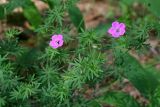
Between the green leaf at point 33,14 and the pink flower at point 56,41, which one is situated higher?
the green leaf at point 33,14

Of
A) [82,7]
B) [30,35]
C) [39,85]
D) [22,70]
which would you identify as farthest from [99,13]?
[39,85]

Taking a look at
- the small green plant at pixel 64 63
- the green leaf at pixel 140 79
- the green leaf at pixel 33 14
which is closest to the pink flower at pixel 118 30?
the small green plant at pixel 64 63

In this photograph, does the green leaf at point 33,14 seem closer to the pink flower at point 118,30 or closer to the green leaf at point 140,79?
the green leaf at point 140,79

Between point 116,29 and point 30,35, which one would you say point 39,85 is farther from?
point 30,35

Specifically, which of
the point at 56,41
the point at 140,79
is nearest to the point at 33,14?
the point at 140,79

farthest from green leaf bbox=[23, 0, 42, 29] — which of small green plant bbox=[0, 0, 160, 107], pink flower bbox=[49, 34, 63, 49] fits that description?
pink flower bbox=[49, 34, 63, 49]

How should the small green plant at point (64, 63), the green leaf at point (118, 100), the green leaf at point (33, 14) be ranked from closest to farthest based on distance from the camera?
the small green plant at point (64, 63), the green leaf at point (118, 100), the green leaf at point (33, 14)

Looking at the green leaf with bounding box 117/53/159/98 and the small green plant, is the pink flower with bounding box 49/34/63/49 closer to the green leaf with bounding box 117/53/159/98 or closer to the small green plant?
the small green plant

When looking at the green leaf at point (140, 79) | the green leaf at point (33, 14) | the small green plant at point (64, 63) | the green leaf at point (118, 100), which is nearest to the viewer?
the small green plant at point (64, 63)
